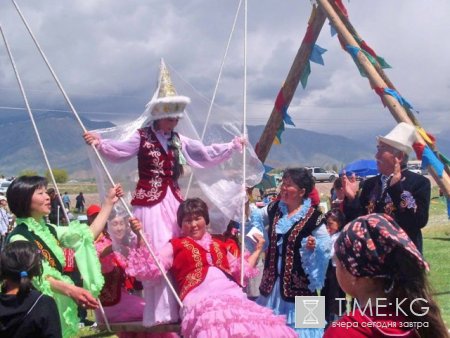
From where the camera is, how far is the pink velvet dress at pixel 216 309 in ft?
12.3

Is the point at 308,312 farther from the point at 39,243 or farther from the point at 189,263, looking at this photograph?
the point at 39,243

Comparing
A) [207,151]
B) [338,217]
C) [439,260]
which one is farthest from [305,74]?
[439,260]

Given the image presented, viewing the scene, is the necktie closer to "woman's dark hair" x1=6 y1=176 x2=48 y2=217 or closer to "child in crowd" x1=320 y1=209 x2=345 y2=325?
"child in crowd" x1=320 y1=209 x2=345 y2=325

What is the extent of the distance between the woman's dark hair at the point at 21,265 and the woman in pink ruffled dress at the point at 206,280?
1.15m

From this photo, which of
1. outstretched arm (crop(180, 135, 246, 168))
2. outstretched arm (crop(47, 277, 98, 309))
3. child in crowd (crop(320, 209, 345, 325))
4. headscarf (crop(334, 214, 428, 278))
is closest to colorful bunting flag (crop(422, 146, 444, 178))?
child in crowd (crop(320, 209, 345, 325))

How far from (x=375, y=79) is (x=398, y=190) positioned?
201 cm

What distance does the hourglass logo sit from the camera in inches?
170

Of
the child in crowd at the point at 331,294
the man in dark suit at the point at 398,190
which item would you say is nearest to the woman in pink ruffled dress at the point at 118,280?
the child in crowd at the point at 331,294

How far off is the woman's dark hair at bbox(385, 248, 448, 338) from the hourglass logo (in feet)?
7.66

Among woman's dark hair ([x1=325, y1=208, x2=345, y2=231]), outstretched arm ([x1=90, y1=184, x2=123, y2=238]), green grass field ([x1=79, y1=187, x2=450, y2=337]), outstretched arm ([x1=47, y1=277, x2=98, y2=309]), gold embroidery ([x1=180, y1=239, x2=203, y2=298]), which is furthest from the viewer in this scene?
green grass field ([x1=79, y1=187, x2=450, y2=337])

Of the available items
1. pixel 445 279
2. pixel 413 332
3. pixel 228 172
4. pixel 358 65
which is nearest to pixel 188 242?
pixel 228 172

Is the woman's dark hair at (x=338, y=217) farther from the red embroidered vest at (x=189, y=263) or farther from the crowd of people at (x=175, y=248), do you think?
the red embroidered vest at (x=189, y=263)

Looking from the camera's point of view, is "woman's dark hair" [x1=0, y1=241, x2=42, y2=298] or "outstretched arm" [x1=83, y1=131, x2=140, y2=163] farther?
"outstretched arm" [x1=83, y1=131, x2=140, y2=163]

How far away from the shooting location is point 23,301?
2996 mm
